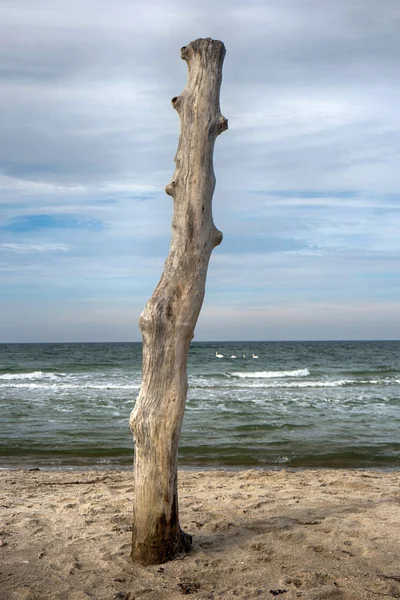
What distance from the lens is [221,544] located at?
5039 millimetres

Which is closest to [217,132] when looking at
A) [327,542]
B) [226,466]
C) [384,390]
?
[327,542]

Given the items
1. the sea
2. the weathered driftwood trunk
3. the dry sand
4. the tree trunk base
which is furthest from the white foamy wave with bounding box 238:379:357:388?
the weathered driftwood trunk

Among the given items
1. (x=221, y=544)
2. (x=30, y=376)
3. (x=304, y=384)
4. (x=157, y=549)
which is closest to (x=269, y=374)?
(x=304, y=384)

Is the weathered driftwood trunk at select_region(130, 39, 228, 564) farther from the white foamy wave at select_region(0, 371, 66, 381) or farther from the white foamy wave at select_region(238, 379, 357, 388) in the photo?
the white foamy wave at select_region(0, 371, 66, 381)

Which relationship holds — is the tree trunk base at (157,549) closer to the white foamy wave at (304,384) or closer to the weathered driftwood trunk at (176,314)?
the weathered driftwood trunk at (176,314)

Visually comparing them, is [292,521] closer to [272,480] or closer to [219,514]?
[219,514]

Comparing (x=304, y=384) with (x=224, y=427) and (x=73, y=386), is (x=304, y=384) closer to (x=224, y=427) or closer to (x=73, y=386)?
(x=73, y=386)

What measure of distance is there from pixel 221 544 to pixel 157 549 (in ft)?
2.26

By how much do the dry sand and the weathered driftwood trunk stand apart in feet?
1.24

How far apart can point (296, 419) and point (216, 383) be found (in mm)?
11270

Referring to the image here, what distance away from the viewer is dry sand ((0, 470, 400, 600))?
165 inches

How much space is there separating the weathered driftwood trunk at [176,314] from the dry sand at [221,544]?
377 mm

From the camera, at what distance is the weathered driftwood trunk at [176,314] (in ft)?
14.8

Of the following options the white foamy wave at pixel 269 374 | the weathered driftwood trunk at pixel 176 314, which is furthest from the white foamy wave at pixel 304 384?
the weathered driftwood trunk at pixel 176 314
